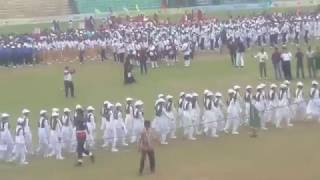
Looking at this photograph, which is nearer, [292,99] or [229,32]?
[292,99]

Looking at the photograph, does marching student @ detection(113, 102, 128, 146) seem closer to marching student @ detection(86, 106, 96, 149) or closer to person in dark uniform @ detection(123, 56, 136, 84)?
marching student @ detection(86, 106, 96, 149)

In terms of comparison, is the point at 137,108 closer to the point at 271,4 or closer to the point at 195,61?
the point at 195,61

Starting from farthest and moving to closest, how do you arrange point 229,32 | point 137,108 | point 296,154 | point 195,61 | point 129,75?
point 229,32 < point 195,61 < point 129,75 < point 137,108 < point 296,154

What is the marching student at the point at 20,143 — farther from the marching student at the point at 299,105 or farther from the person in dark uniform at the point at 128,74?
the person in dark uniform at the point at 128,74

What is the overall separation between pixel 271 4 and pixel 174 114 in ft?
139

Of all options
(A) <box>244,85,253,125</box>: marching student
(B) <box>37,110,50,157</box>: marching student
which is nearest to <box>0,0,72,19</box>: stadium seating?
(A) <box>244,85,253,125</box>: marching student

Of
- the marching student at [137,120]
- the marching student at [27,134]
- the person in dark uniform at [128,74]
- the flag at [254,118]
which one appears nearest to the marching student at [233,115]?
the flag at [254,118]

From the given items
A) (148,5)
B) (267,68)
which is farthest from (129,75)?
(148,5)

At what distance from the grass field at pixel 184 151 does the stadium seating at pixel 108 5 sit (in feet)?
104

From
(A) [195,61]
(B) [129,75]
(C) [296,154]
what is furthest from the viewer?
(A) [195,61]

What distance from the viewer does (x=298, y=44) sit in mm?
44531

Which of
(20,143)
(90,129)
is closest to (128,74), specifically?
(90,129)

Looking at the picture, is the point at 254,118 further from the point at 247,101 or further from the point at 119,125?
the point at 119,125

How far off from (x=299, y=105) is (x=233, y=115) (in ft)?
8.42
